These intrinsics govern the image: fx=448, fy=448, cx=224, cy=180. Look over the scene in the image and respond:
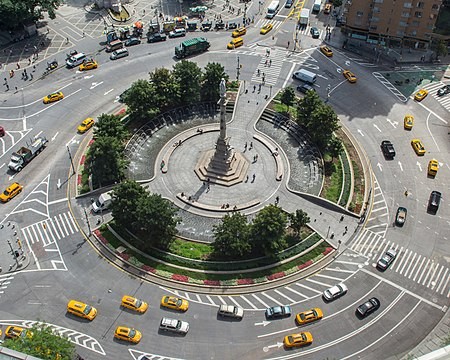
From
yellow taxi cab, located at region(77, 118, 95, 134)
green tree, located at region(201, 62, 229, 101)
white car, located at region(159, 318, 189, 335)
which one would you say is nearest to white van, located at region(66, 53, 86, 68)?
yellow taxi cab, located at region(77, 118, 95, 134)

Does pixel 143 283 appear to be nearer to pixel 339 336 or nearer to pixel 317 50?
pixel 339 336

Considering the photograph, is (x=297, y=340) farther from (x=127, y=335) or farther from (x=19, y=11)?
(x=19, y=11)

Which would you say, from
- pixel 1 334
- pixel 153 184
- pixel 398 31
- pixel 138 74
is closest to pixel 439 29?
pixel 398 31

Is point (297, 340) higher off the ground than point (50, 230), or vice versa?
point (50, 230)

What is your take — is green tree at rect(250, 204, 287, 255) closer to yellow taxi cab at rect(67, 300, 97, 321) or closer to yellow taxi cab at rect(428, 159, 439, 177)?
yellow taxi cab at rect(67, 300, 97, 321)

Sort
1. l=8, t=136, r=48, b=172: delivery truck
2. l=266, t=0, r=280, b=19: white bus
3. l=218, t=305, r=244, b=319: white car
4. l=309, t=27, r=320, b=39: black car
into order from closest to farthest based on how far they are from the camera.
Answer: l=218, t=305, r=244, b=319: white car, l=8, t=136, r=48, b=172: delivery truck, l=309, t=27, r=320, b=39: black car, l=266, t=0, r=280, b=19: white bus

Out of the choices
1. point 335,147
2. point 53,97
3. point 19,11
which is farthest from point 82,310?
point 19,11
